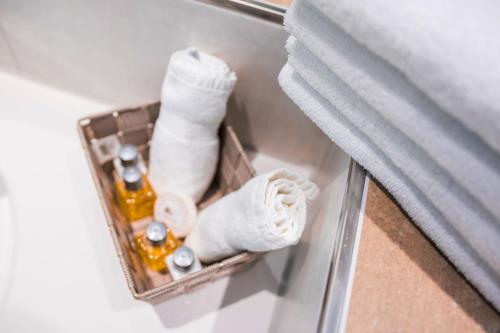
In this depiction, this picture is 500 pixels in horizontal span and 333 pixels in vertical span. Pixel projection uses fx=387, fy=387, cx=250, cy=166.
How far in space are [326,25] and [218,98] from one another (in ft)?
0.76

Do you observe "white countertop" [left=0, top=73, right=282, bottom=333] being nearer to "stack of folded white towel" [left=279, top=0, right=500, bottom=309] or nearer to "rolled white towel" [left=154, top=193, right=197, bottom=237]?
"rolled white towel" [left=154, top=193, right=197, bottom=237]

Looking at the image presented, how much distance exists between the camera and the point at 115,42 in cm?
62

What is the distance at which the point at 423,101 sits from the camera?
302mm

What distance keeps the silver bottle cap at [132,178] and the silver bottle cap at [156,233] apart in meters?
0.08

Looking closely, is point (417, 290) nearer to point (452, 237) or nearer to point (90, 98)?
point (452, 237)

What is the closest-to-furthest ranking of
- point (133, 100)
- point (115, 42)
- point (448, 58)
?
point (448, 58)
point (115, 42)
point (133, 100)

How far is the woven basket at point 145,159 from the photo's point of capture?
1.64 feet

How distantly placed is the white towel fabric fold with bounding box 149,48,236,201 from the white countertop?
14cm

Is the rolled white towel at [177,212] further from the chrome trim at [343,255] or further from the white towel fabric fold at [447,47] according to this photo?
the white towel fabric fold at [447,47]

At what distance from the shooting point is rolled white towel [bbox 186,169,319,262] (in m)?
0.41

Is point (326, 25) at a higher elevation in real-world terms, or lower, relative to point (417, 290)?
higher

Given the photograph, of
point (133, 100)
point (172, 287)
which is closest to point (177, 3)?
point (133, 100)

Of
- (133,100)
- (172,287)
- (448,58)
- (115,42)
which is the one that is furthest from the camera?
(133,100)

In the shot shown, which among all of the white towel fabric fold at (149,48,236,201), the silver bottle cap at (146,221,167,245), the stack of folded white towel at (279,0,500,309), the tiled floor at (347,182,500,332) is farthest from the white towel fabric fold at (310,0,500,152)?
the silver bottle cap at (146,221,167,245)
